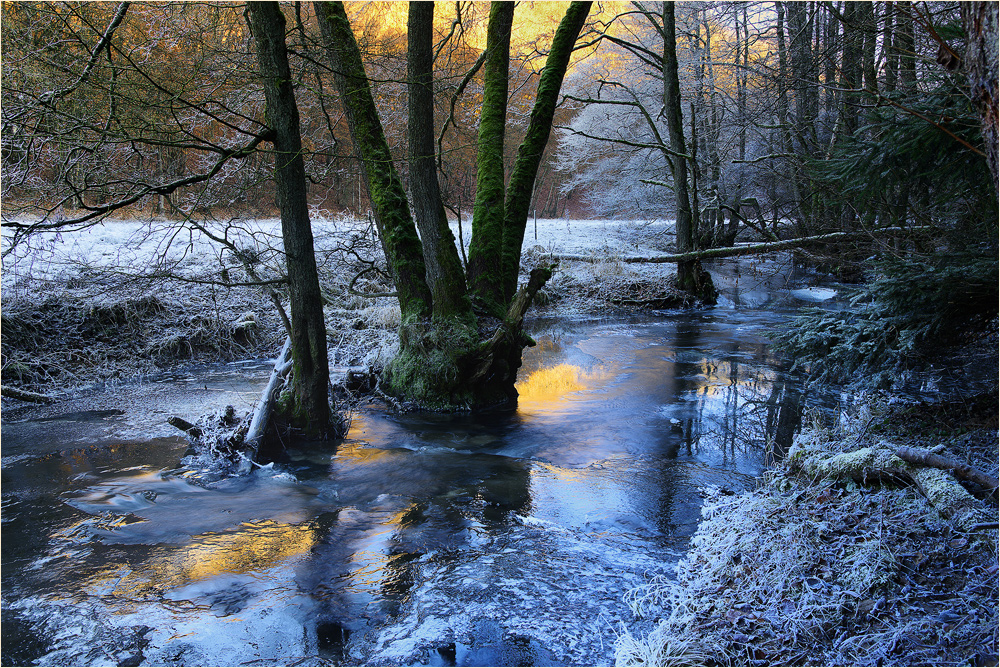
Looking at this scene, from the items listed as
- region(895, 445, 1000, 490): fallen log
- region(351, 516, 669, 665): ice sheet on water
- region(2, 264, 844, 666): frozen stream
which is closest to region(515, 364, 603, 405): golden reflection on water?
region(2, 264, 844, 666): frozen stream

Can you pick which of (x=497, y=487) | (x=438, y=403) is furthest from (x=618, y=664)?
(x=438, y=403)

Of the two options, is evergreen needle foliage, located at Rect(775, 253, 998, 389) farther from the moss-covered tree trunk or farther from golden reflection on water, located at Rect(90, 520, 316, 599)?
golden reflection on water, located at Rect(90, 520, 316, 599)

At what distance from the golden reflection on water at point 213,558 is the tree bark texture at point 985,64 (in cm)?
490

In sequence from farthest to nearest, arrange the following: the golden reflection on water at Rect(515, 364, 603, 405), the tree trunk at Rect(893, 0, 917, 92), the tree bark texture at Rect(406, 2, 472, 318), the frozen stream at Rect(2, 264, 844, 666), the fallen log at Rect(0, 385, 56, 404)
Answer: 1. the golden reflection on water at Rect(515, 364, 603, 405)
2. the fallen log at Rect(0, 385, 56, 404)
3. the tree bark texture at Rect(406, 2, 472, 318)
4. the tree trunk at Rect(893, 0, 917, 92)
5. the frozen stream at Rect(2, 264, 844, 666)

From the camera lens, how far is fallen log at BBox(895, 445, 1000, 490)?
3.71 meters

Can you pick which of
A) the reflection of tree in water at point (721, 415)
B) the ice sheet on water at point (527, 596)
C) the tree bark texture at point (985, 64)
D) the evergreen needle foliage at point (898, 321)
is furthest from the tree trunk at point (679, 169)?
the tree bark texture at point (985, 64)

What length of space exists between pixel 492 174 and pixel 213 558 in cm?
708

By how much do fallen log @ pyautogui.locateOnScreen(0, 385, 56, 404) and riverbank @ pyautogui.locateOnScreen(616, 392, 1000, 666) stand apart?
338 inches

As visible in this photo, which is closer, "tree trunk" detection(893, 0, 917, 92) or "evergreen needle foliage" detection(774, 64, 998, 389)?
"tree trunk" detection(893, 0, 917, 92)

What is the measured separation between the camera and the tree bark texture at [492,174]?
974 cm

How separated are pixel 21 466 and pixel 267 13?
5.17 m

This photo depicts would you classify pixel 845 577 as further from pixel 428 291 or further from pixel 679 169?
pixel 679 169

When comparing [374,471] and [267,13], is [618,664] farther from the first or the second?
[267,13]

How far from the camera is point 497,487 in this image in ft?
20.0
